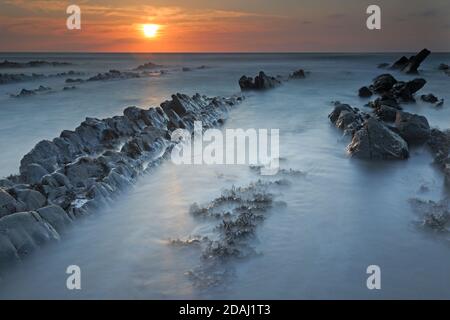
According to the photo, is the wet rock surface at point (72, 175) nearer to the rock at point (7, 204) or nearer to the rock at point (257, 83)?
the rock at point (7, 204)

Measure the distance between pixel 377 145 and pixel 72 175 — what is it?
715 centimetres

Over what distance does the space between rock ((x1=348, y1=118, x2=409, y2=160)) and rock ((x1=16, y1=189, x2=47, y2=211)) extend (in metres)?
7.27

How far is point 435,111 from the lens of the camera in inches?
757

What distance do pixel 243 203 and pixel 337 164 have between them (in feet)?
11.3

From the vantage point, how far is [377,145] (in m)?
10.5

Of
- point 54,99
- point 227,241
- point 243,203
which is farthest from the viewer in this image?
point 54,99

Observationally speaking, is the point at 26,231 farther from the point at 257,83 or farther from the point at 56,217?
the point at 257,83

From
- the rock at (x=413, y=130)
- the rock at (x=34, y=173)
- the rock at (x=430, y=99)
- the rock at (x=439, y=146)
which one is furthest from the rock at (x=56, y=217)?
the rock at (x=430, y=99)

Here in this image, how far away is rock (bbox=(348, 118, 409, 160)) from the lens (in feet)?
34.0

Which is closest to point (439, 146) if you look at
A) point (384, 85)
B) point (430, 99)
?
point (430, 99)

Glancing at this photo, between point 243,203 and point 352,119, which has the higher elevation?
point 352,119
